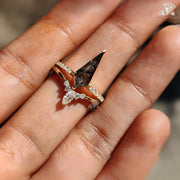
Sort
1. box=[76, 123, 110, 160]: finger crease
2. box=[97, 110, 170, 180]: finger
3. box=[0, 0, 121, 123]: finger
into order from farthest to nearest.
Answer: box=[0, 0, 121, 123]: finger → box=[76, 123, 110, 160]: finger crease → box=[97, 110, 170, 180]: finger

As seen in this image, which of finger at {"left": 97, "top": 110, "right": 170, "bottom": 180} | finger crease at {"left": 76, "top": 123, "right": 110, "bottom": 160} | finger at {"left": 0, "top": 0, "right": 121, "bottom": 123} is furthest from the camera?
finger at {"left": 0, "top": 0, "right": 121, "bottom": 123}

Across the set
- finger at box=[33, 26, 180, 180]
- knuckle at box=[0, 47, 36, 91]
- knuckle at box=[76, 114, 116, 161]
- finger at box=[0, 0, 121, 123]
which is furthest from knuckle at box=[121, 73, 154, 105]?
knuckle at box=[0, 47, 36, 91]

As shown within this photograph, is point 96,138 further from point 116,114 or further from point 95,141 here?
point 116,114

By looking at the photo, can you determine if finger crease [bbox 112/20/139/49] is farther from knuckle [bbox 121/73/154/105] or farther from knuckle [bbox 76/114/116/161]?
knuckle [bbox 76/114/116/161]

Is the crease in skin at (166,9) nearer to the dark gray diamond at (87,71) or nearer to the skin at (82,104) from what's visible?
the skin at (82,104)

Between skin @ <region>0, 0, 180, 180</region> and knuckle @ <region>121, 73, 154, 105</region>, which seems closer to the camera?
skin @ <region>0, 0, 180, 180</region>

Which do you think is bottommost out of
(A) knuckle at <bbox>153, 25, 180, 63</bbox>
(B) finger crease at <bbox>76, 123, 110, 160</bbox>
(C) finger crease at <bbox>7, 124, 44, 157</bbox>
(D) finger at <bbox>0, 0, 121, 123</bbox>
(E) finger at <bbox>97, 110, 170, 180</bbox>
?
(E) finger at <bbox>97, 110, 170, 180</bbox>

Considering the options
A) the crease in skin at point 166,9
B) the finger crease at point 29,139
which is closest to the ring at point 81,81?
the finger crease at point 29,139
